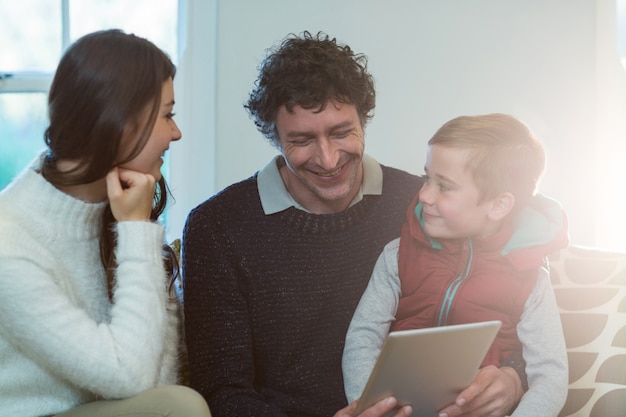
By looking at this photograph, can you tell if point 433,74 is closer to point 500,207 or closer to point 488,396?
point 500,207

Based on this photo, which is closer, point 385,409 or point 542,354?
point 385,409

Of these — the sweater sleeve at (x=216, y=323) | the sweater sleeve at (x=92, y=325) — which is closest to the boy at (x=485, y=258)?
the sweater sleeve at (x=216, y=323)

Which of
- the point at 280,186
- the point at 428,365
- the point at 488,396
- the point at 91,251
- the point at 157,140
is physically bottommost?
the point at 488,396

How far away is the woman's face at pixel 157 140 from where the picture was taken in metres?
1.46

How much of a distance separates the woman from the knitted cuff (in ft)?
1.96

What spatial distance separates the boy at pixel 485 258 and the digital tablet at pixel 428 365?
12 cm

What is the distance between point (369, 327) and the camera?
158 cm

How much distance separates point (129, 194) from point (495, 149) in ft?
2.22

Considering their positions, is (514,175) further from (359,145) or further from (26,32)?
(26,32)

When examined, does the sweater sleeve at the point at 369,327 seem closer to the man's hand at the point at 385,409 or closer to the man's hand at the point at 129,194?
the man's hand at the point at 385,409

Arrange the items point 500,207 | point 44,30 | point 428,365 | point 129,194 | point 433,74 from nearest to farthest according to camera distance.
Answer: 1. point 428,365
2. point 129,194
3. point 500,207
4. point 433,74
5. point 44,30

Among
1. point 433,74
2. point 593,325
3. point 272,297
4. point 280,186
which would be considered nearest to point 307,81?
point 280,186

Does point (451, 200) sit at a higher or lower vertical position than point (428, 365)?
higher

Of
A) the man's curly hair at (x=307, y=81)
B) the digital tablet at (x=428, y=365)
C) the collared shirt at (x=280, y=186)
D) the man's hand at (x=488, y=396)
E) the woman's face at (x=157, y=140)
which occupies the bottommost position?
the man's hand at (x=488, y=396)
